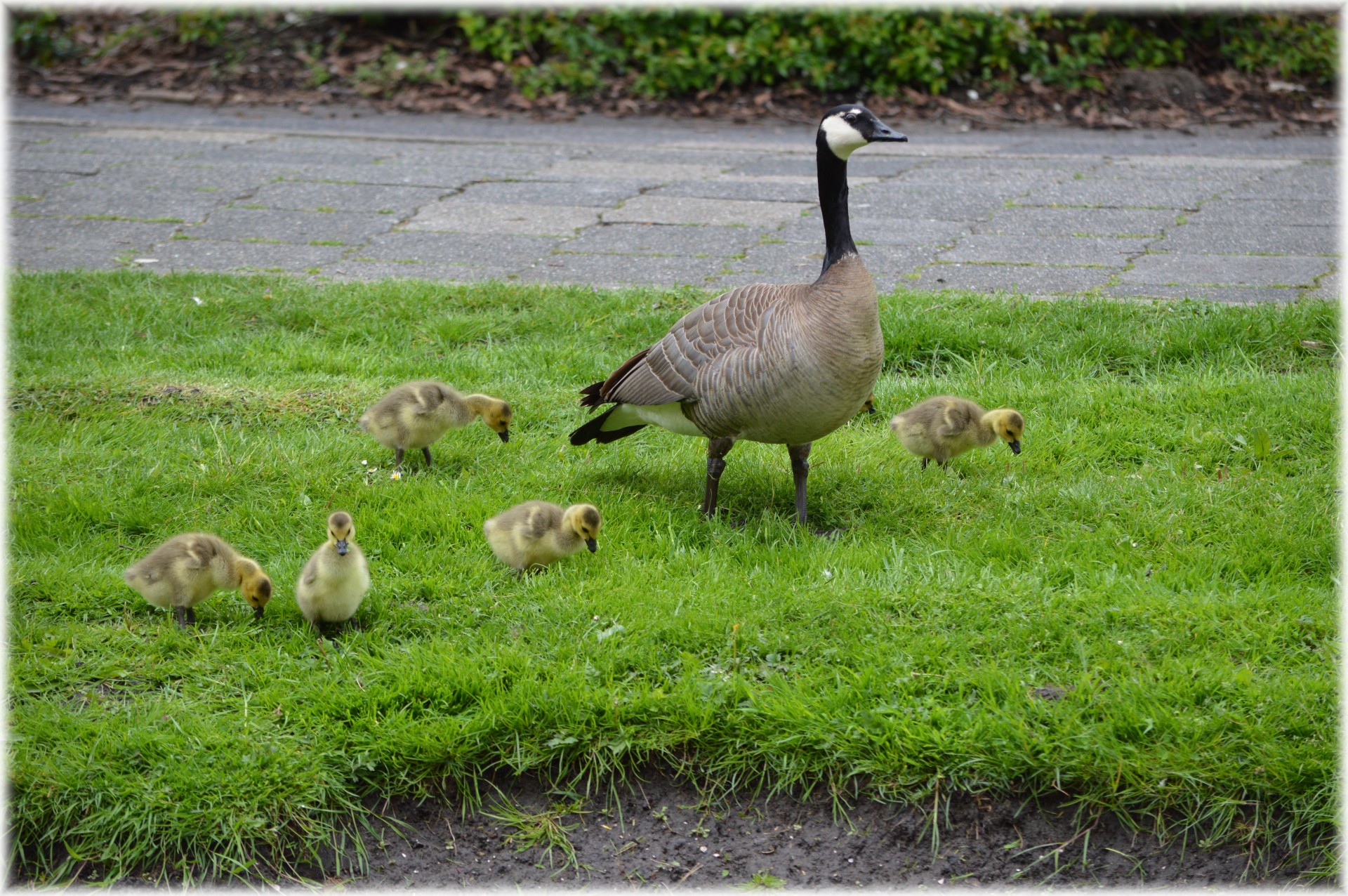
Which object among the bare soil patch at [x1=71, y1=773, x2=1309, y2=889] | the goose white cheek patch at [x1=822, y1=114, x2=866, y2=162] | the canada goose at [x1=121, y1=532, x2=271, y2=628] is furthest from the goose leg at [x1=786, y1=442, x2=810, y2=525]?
the canada goose at [x1=121, y1=532, x2=271, y2=628]

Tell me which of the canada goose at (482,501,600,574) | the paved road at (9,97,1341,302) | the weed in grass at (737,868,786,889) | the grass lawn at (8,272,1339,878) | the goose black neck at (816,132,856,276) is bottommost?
the weed in grass at (737,868,786,889)

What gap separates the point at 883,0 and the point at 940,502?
928cm

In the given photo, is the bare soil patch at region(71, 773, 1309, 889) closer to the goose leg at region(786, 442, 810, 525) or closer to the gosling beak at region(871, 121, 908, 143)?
the goose leg at region(786, 442, 810, 525)

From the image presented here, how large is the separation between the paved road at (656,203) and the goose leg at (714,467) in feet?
9.47

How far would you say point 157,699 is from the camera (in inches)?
167

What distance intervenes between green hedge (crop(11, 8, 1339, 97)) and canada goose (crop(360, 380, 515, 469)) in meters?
8.31

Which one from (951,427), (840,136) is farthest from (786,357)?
(951,427)

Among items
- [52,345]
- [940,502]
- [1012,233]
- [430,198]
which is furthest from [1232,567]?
[430,198]

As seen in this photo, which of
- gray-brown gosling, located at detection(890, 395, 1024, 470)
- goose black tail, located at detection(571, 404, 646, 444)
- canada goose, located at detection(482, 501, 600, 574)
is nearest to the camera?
canada goose, located at detection(482, 501, 600, 574)

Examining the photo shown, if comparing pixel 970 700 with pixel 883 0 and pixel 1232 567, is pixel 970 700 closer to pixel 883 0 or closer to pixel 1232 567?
pixel 1232 567

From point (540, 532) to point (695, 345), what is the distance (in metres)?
1.02

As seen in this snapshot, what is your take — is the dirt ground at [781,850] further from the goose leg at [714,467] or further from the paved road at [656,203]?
the paved road at [656,203]

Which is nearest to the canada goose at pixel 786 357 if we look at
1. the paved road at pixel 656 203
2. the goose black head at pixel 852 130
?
the goose black head at pixel 852 130

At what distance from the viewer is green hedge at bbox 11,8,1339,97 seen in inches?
520
